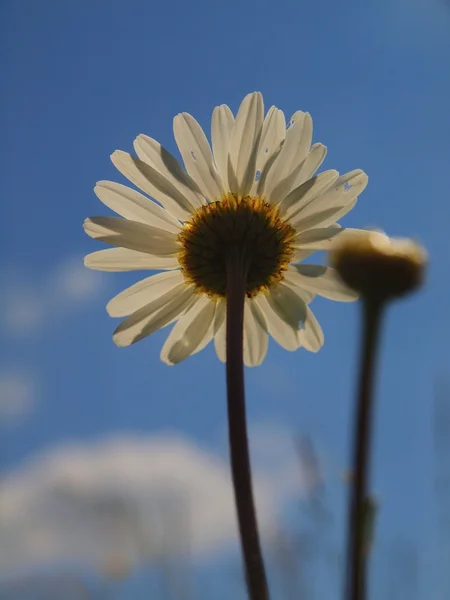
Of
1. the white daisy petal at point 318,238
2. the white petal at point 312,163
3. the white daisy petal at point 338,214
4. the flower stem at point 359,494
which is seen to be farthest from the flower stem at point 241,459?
the white petal at point 312,163

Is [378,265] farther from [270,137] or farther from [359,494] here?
[270,137]

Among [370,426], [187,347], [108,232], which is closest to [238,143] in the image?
[108,232]

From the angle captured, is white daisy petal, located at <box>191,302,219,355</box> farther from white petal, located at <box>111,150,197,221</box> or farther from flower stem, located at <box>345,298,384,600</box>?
flower stem, located at <box>345,298,384,600</box>

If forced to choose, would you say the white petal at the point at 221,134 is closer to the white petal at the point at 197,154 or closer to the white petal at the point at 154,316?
the white petal at the point at 197,154

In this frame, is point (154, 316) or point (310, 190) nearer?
point (310, 190)

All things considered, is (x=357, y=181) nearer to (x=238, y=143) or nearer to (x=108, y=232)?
(x=238, y=143)

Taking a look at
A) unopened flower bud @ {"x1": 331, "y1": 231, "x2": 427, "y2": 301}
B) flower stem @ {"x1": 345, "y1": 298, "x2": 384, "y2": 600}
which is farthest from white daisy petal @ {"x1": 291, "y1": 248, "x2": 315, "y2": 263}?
flower stem @ {"x1": 345, "y1": 298, "x2": 384, "y2": 600}

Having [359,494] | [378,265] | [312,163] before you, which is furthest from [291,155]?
[359,494]
